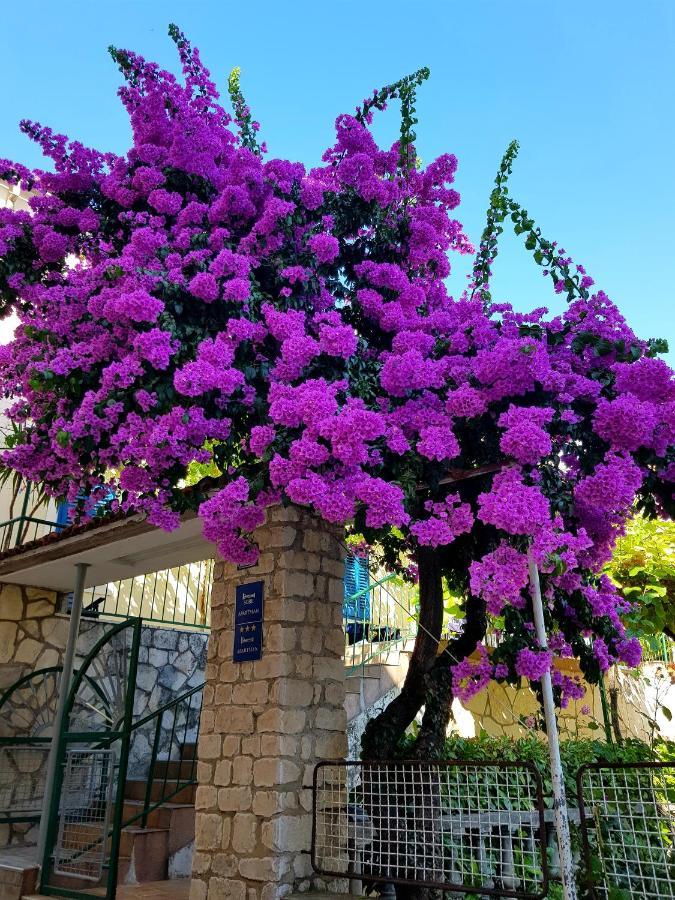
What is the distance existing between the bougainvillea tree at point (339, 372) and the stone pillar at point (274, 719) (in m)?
0.53

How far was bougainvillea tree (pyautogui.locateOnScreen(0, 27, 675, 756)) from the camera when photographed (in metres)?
3.68

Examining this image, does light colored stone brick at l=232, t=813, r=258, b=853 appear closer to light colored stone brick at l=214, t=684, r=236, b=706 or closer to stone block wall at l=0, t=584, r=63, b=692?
light colored stone brick at l=214, t=684, r=236, b=706

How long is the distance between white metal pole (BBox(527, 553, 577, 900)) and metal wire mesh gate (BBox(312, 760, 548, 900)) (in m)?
0.54

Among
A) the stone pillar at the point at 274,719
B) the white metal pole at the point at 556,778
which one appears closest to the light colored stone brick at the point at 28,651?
the stone pillar at the point at 274,719

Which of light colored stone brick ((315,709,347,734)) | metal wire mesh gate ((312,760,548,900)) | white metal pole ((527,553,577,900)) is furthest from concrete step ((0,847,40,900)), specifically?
white metal pole ((527,553,577,900))

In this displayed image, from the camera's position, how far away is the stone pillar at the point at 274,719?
4.10 meters

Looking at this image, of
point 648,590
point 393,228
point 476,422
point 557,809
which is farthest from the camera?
point 648,590

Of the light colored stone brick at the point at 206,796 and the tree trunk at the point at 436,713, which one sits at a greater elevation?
the tree trunk at the point at 436,713

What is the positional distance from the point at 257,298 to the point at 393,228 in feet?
4.21

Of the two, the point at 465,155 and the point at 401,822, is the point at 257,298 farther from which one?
the point at 401,822

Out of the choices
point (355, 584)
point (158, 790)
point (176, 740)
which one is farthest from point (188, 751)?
point (355, 584)

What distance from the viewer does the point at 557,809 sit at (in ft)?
10.1

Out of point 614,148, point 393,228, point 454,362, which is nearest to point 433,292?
point 393,228

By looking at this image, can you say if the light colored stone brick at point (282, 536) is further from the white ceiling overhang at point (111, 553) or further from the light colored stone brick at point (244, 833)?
the light colored stone brick at point (244, 833)
